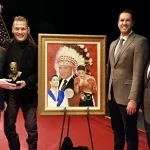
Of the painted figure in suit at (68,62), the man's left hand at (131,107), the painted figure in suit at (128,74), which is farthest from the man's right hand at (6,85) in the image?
the man's left hand at (131,107)

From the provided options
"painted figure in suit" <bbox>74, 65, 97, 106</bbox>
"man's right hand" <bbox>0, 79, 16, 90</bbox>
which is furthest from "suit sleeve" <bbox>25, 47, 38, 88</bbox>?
"painted figure in suit" <bbox>74, 65, 97, 106</bbox>

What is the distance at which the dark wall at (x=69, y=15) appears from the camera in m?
6.30

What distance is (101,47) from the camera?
2.28 m

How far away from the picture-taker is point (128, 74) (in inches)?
90.5

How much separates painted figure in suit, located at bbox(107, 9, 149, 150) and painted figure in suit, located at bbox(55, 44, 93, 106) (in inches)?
11.7

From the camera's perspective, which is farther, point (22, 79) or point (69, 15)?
point (69, 15)

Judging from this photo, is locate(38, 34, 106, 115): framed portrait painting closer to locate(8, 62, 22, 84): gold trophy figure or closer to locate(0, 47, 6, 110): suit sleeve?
locate(8, 62, 22, 84): gold trophy figure

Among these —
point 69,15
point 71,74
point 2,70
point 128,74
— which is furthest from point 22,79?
point 69,15

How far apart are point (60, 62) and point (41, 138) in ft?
5.08

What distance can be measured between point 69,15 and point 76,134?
375 centimetres

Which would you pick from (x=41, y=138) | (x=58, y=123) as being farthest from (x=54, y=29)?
(x=41, y=138)

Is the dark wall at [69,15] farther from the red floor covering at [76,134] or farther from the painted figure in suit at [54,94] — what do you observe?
the painted figure in suit at [54,94]

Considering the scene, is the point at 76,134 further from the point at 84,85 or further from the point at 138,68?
the point at 138,68

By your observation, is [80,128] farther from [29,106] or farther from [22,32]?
[22,32]
